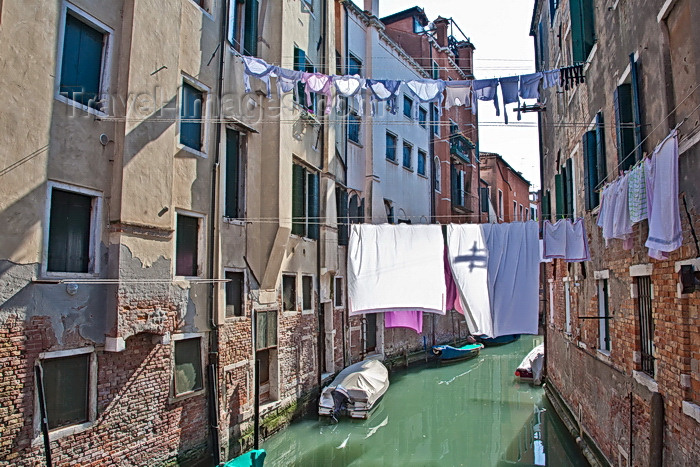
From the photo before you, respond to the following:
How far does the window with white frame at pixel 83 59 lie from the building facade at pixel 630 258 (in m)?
7.36

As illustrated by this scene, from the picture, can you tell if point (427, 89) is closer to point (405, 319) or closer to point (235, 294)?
point (405, 319)

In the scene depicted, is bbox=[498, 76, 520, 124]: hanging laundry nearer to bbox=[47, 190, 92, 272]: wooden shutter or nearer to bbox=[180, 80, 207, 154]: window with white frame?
bbox=[180, 80, 207, 154]: window with white frame

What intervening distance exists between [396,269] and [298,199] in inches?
154

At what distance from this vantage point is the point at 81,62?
7.58 meters

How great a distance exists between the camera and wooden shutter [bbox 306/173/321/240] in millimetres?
14461

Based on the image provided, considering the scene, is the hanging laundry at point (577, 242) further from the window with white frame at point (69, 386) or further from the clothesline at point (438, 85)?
the window with white frame at point (69, 386)

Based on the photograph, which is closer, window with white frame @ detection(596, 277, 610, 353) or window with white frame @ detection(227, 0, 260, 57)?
window with white frame @ detection(596, 277, 610, 353)

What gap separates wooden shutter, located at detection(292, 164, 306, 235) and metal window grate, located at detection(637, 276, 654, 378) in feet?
27.4

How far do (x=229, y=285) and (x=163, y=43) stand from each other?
474cm

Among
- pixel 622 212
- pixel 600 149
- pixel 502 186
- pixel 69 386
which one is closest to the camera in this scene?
pixel 622 212

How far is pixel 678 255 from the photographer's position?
18.6ft

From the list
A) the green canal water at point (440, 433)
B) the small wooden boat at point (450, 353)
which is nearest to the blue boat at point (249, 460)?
the green canal water at point (440, 433)

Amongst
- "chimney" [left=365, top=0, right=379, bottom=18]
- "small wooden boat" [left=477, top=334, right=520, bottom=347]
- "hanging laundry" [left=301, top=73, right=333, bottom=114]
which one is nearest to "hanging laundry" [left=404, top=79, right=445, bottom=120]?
"hanging laundry" [left=301, top=73, right=333, bottom=114]

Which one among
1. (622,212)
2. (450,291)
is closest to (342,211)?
(450,291)
